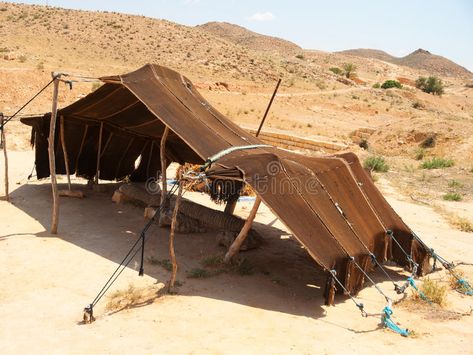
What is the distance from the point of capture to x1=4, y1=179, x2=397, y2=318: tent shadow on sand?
264 inches

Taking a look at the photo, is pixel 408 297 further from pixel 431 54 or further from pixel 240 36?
pixel 431 54

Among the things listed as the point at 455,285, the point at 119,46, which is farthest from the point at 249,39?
the point at 455,285

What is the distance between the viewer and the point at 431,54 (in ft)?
390

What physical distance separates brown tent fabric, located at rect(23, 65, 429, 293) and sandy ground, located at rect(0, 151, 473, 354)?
793 millimetres

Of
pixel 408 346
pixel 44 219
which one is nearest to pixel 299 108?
pixel 44 219

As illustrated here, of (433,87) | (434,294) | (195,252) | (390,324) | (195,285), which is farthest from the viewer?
(433,87)

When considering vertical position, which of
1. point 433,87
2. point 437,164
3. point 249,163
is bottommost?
point 437,164

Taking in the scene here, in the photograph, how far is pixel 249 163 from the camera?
22.6 feet

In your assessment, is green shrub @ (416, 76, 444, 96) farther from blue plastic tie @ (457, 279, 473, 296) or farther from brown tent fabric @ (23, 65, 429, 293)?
blue plastic tie @ (457, 279, 473, 296)

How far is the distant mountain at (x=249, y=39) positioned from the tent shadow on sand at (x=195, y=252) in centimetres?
5954

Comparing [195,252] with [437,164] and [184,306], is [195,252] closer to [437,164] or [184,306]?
[184,306]

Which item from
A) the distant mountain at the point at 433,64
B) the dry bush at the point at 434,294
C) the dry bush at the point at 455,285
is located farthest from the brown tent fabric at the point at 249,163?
the distant mountain at the point at 433,64

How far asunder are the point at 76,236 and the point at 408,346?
19.0 feet

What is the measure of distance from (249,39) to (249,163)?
80.7 meters
